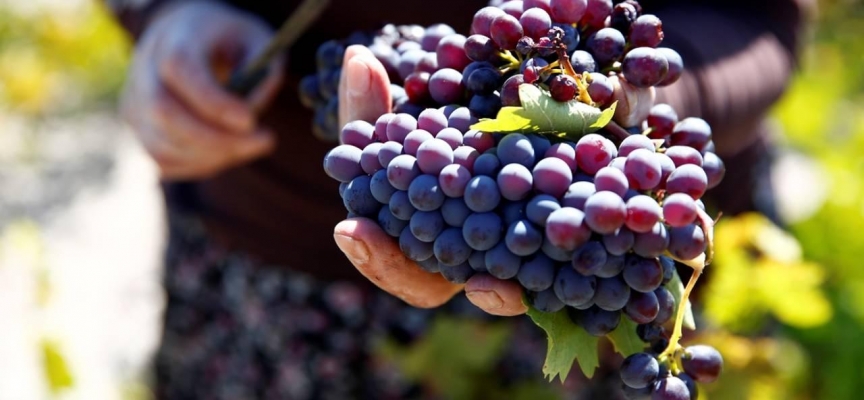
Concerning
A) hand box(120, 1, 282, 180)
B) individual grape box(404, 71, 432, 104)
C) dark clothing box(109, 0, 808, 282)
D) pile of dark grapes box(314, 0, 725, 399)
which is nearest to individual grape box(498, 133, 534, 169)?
pile of dark grapes box(314, 0, 725, 399)

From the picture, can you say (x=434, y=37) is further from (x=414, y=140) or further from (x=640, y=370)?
(x=640, y=370)

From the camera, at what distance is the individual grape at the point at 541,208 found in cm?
44

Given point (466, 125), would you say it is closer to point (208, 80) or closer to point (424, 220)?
point (424, 220)

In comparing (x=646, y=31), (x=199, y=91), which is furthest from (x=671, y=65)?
(x=199, y=91)

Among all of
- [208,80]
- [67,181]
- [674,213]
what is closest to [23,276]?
[208,80]

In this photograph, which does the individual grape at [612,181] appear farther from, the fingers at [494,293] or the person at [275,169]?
the person at [275,169]

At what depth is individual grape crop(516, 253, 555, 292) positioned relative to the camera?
0.46 meters

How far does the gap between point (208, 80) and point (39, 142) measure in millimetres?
1766

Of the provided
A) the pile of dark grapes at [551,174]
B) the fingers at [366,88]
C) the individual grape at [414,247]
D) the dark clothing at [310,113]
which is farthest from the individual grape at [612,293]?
the dark clothing at [310,113]

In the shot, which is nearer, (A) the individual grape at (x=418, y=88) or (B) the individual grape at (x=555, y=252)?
(B) the individual grape at (x=555, y=252)

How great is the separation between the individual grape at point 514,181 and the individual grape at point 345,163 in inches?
4.1

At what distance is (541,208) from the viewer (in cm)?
44

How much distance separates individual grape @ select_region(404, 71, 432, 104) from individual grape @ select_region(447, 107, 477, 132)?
0.05m

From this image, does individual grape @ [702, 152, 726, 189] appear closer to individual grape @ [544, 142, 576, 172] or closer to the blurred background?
individual grape @ [544, 142, 576, 172]
